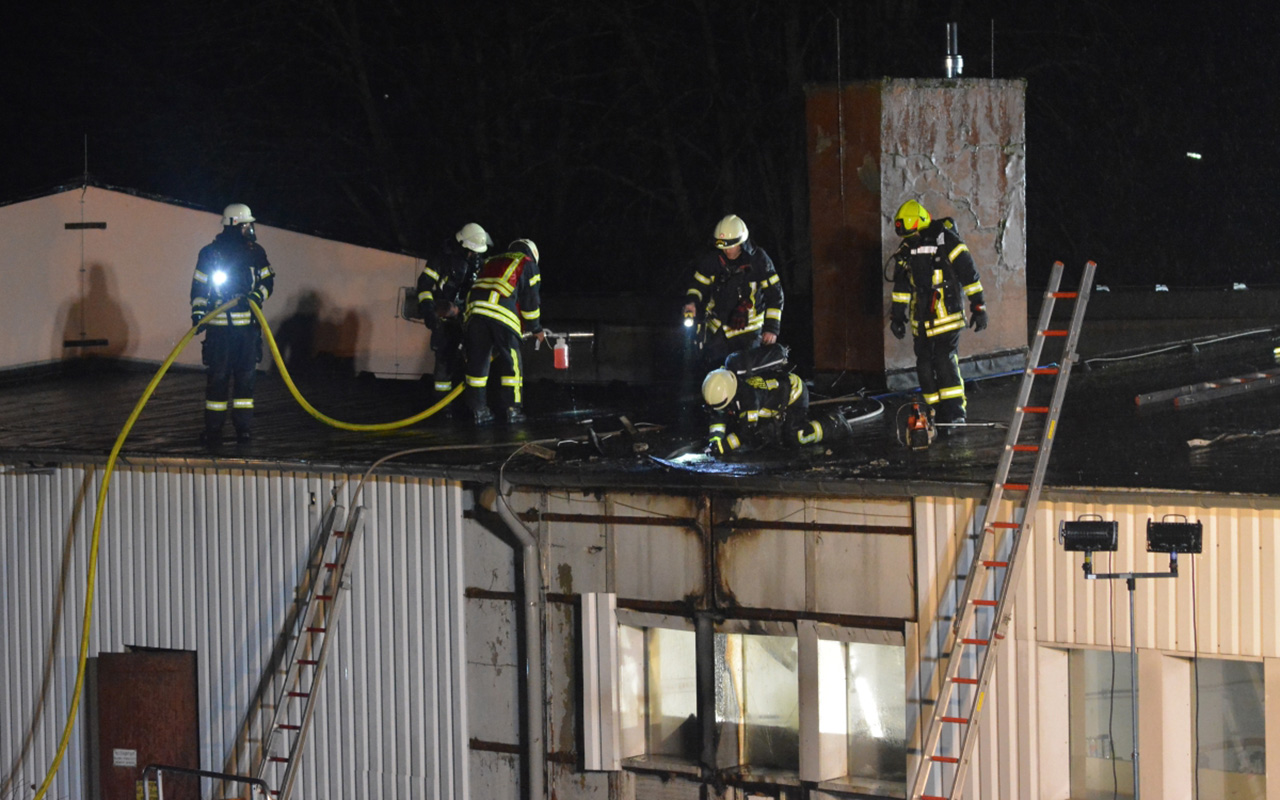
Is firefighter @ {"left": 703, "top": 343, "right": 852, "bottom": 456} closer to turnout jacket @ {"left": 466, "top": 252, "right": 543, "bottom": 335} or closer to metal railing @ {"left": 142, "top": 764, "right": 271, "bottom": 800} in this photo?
turnout jacket @ {"left": 466, "top": 252, "right": 543, "bottom": 335}

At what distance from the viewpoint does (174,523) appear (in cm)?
1048

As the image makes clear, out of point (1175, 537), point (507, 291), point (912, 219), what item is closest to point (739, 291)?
point (912, 219)

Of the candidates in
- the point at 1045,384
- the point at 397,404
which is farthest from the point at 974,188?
the point at 397,404

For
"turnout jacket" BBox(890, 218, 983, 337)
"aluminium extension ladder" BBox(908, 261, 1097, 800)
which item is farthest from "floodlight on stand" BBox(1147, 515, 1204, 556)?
"turnout jacket" BBox(890, 218, 983, 337)

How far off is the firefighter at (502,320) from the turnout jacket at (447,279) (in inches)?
13.7

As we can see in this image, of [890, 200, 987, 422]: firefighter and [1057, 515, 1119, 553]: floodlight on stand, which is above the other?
[890, 200, 987, 422]: firefighter

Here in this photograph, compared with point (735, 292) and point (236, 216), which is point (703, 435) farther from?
point (236, 216)

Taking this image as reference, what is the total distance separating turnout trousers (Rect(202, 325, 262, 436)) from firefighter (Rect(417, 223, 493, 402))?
61.8 inches

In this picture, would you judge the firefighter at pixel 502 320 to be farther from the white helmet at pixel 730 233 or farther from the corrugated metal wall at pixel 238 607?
the corrugated metal wall at pixel 238 607

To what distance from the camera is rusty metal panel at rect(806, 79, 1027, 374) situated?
12438mm

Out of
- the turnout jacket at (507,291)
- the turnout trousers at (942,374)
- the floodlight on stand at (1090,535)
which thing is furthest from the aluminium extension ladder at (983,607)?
the turnout jacket at (507,291)

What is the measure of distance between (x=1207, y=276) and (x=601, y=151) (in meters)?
10.6

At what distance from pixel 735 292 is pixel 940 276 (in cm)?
155

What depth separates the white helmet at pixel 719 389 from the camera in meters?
9.34
